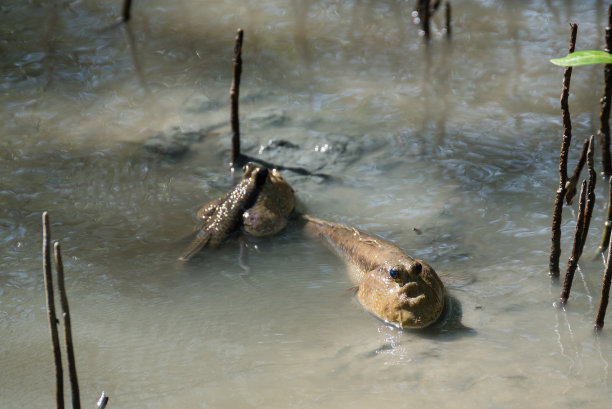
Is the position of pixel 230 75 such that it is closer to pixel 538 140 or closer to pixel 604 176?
pixel 538 140

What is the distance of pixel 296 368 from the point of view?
303cm

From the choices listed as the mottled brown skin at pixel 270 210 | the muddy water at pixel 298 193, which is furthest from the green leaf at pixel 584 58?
the mottled brown skin at pixel 270 210

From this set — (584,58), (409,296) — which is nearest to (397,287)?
(409,296)

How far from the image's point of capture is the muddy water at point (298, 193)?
2998mm

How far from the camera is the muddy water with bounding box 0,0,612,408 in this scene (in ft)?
9.84

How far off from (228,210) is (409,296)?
1515 mm

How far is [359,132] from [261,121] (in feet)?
2.77

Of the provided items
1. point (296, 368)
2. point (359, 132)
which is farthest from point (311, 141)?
point (296, 368)

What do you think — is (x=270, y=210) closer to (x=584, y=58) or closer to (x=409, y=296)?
(x=409, y=296)

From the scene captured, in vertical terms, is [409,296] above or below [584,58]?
below

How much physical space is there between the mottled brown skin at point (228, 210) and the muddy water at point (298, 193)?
13 cm

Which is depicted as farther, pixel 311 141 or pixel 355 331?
pixel 311 141

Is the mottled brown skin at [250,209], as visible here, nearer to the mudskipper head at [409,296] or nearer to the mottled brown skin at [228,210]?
the mottled brown skin at [228,210]

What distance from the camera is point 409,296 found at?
10.8 ft
